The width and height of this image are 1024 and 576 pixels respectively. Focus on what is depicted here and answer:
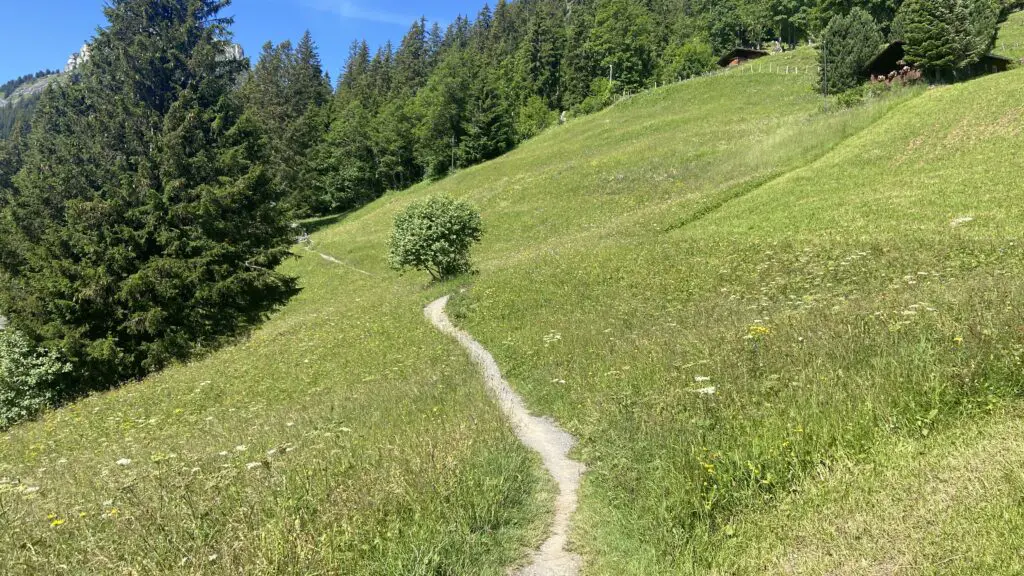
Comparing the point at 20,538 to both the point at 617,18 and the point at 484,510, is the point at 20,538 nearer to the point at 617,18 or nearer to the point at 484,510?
the point at 484,510

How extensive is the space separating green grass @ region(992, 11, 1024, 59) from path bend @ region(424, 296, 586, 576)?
60516mm

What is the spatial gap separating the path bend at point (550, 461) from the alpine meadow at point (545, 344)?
49 mm

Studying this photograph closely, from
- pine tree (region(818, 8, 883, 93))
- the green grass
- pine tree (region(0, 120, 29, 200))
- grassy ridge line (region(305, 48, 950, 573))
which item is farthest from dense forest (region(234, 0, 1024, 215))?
pine tree (region(0, 120, 29, 200))

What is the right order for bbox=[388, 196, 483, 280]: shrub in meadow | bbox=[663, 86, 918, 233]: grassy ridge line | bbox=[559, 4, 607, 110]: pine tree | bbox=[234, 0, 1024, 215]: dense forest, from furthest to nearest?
bbox=[559, 4, 607, 110]: pine tree → bbox=[234, 0, 1024, 215]: dense forest → bbox=[663, 86, 918, 233]: grassy ridge line → bbox=[388, 196, 483, 280]: shrub in meadow

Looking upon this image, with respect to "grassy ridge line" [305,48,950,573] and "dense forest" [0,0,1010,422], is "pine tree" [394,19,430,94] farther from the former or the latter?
"dense forest" [0,0,1010,422]

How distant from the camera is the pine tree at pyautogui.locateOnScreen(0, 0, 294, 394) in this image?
83.6ft

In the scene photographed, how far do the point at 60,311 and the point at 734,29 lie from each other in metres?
113

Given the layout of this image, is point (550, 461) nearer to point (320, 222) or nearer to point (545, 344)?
point (545, 344)

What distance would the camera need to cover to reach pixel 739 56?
82.9 meters

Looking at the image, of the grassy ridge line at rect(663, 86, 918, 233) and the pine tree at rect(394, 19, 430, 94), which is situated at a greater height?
the pine tree at rect(394, 19, 430, 94)

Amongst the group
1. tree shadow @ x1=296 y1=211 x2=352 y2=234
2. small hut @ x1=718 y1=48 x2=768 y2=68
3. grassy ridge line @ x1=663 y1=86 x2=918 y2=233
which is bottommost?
grassy ridge line @ x1=663 y1=86 x2=918 y2=233

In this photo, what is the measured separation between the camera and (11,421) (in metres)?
21.4

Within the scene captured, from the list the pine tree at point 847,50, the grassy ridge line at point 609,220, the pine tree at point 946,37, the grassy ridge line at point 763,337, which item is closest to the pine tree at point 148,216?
the grassy ridge line at point 609,220

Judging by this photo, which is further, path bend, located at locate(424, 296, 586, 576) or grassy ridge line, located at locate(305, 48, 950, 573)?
grassy ridge line, located at locate(305, 48, 950, 573)
